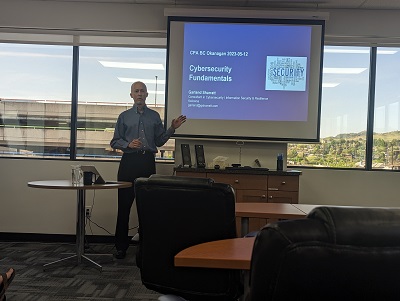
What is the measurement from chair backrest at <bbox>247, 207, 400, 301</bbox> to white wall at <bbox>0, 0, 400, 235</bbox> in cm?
401

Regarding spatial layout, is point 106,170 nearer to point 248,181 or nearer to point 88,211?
point 88,211

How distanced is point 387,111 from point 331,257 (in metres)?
4.64

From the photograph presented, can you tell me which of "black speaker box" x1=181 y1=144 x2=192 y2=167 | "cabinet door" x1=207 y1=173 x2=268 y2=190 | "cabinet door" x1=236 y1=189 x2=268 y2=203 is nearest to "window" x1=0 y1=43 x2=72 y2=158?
"black speaker box" x1=181 y1=144 x2=192 y2=167

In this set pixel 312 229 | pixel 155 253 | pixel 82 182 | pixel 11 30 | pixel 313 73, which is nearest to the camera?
pixel 312 229

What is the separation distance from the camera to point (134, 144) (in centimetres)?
394

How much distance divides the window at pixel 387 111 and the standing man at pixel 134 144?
2375 mm

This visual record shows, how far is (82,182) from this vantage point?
138 inches

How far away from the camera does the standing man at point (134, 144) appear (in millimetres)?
4051

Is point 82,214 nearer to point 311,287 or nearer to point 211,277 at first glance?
point 211,277

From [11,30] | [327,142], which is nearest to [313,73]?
[327,142]

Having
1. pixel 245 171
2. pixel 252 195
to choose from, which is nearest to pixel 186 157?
pixel 245 171

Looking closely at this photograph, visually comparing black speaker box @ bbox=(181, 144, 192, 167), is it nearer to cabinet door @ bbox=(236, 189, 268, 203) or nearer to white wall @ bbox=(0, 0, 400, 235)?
white wall @ bbox=(0, 0, 400, 235)

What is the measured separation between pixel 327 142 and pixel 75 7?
3419mm

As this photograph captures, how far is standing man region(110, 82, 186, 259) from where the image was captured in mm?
4051
